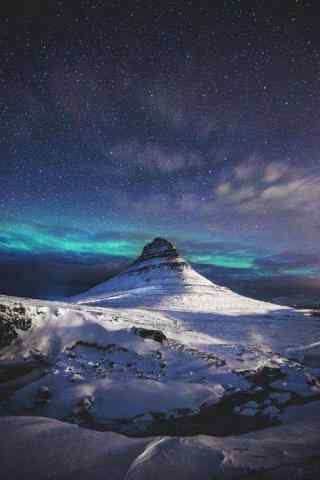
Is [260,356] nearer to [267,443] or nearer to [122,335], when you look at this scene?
[122,335]

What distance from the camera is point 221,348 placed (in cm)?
937

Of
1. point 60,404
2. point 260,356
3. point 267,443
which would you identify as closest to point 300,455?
point 267,443

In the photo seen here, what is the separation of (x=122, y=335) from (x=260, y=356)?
5927mm

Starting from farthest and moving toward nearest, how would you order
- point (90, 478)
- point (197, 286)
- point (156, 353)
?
point (197, 286)
point (156, 353)
point (90, 478)

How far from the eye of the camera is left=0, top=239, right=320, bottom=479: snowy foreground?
2262 mm

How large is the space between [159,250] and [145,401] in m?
88.4

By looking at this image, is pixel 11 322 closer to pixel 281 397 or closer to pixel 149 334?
pixel 149 334

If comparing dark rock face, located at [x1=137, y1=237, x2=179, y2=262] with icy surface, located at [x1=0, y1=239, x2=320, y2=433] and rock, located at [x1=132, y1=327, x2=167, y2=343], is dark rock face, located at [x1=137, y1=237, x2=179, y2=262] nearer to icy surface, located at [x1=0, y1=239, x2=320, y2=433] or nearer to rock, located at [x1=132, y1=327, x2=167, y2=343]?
rock, located at [x1=132, y1=327, x2=167, y2=343]

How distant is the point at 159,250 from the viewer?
3656 inches

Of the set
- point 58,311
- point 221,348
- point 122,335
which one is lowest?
point 221,348

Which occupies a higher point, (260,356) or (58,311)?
(58,311)

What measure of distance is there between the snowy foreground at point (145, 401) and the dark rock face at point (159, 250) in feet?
252

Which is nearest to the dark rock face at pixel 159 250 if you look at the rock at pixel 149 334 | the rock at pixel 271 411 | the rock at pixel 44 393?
the rock at pixel 149 334

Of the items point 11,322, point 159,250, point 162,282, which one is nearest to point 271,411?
point 11,322
